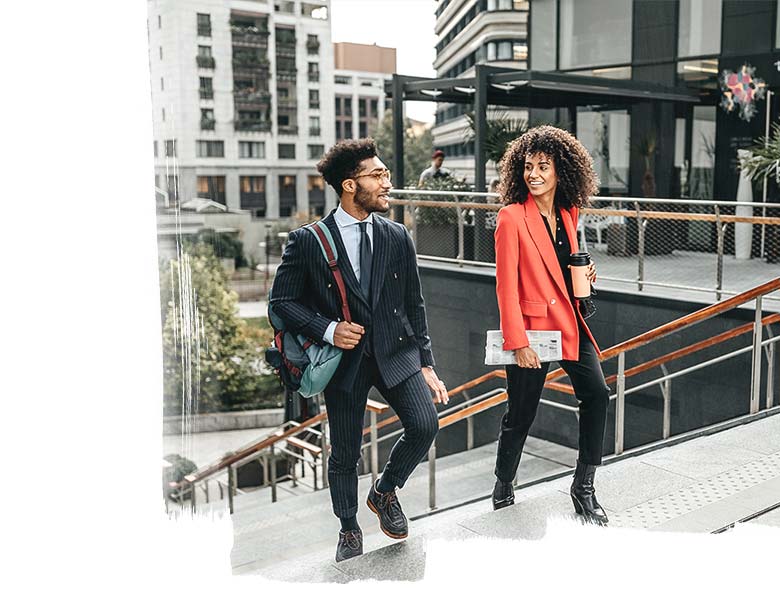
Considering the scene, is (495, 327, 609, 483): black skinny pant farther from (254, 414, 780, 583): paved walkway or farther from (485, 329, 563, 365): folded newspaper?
(254, 414, 780, 583): paved walkway

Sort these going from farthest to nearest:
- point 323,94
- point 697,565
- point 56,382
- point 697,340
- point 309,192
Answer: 1. point 697,340
2. point 323,94
3. point 309,192
4. point 56,382
5. point 697,565

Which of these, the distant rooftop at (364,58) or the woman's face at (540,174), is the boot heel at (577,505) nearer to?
the woman's face at (540,174)

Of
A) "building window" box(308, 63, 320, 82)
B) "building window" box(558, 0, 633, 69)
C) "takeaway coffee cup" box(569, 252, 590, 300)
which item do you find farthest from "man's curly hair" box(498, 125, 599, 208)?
"building window" box(558, 0, 633, 69)

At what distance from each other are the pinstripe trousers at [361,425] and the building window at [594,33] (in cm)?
495

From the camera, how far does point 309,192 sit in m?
4.03

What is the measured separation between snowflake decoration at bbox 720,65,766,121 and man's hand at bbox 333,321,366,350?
17.2 feet

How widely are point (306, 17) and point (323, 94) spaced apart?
43 cm

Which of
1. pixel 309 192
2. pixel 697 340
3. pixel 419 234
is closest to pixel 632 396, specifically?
pixel 697 340

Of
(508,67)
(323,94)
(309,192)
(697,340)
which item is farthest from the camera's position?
(508,67)

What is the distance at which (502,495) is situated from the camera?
12.9 feet

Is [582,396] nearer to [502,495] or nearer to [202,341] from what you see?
[502,495]

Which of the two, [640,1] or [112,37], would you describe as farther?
[640,1]

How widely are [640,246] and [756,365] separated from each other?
1300mm

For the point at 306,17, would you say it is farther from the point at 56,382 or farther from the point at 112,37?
the point at 56,382
